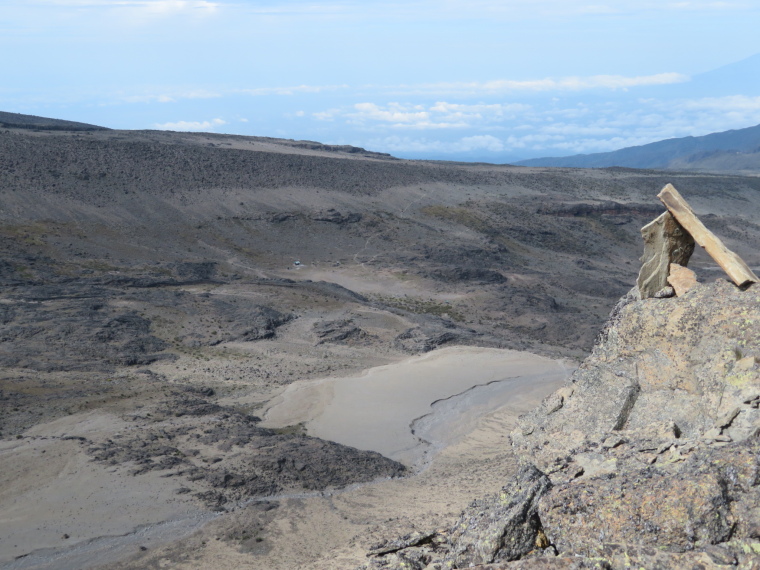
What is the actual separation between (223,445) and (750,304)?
1114 cm

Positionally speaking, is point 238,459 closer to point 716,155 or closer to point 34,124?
point 34,124

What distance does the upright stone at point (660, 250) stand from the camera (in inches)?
419

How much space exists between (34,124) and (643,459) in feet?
201

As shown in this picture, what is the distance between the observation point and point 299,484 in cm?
1493

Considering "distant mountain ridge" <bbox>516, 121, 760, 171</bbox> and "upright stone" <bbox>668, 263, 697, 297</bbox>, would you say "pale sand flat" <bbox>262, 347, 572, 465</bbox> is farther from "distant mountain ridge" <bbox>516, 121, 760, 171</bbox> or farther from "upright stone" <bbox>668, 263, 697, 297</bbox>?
"distant mountain ridge" <bbox>516, 121, 760, 171</bbox>

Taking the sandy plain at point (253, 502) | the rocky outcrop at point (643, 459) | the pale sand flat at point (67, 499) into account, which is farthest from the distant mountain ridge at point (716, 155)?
the pale sand flat at point (67, 499)

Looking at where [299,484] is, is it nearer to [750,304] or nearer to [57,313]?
[750,304]

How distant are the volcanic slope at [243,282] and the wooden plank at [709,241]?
334 inches

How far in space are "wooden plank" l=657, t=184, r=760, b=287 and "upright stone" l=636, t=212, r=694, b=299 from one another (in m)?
→ 0.15

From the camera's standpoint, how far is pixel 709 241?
391 inches

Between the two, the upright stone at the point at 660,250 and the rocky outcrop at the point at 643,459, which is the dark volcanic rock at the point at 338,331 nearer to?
the rocky outcrop at the point at 643,459

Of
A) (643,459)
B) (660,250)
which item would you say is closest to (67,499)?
(643,459)

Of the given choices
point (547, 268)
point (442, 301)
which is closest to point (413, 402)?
point (442, 301)

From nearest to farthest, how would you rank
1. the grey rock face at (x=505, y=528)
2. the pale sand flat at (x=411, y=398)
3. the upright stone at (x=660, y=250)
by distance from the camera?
the grey rock face at (x=505, y=528) → the upright stone at (x=660, y=250) → the pale sand flat at (x=411, y=398)
